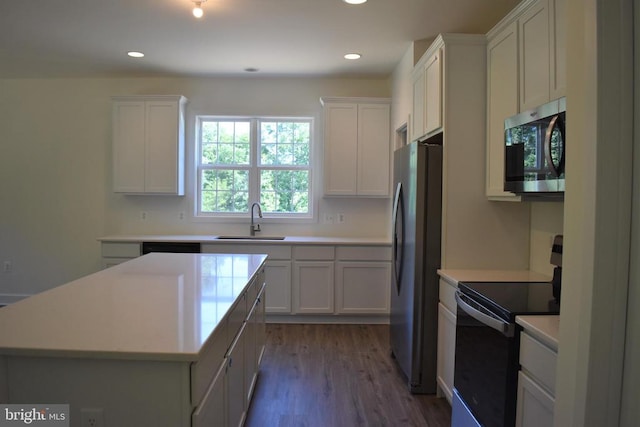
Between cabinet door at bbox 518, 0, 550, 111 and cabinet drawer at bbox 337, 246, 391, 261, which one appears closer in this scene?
cabinet door at bbox 518, 0, 550, 111

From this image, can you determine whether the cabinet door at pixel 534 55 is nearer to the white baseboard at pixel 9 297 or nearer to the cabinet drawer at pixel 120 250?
the cabinet drawer at pixel 120 250

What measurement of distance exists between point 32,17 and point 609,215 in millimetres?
3785

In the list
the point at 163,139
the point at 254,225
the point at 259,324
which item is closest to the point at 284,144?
the point at 254,225

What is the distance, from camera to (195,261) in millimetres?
2648

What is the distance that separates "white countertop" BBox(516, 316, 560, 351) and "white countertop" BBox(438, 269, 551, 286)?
2.21 ft

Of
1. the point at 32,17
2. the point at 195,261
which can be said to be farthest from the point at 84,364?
the point at 32,17

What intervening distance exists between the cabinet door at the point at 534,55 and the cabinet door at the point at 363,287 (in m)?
2.33

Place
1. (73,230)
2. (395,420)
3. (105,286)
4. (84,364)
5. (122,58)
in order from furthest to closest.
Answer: (73,230), (122,58), (395,420), (105,286), (84,364)

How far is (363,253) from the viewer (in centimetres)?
404

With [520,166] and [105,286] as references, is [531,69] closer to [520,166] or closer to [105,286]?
[520,166]

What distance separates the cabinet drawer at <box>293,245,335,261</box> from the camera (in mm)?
4043

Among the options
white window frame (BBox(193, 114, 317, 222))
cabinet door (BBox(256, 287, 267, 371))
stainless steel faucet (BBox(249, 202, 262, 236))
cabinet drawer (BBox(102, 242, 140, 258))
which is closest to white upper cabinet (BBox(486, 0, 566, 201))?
cabinet door (BBox(256, 287, 267, 371))

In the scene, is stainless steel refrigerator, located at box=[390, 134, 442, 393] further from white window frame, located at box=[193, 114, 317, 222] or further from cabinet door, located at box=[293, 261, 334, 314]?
white window frame, located at box=[193, 114, 317, 222]

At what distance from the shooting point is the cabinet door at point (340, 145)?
13.9ft
